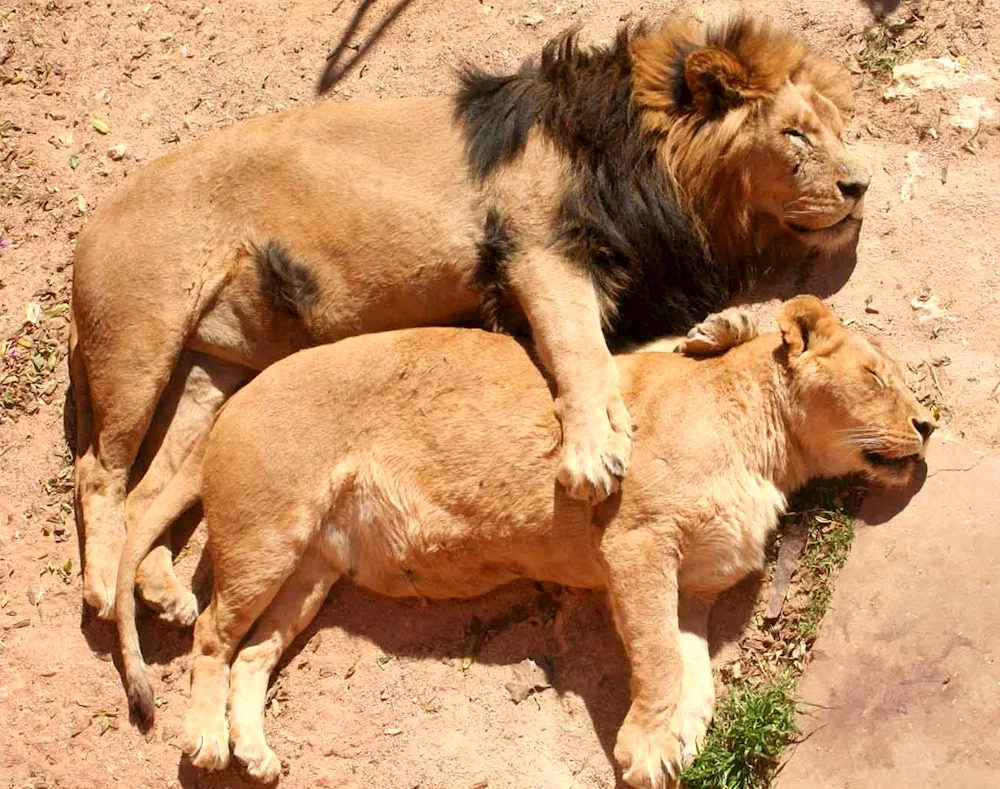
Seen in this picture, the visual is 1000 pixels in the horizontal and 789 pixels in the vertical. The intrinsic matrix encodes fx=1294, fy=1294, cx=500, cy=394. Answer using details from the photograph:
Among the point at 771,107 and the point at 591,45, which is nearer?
the point at 771,107

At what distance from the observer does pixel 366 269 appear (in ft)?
19.2

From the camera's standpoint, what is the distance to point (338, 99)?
7.09 metres

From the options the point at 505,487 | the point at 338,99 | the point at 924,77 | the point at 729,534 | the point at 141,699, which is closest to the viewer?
the point at 729,534

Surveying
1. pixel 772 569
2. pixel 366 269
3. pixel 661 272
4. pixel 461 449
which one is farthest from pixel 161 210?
pixel 772 569

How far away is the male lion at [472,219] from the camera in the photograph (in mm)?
5707

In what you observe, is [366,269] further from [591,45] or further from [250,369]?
[591,45]

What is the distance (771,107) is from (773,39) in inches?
14.1

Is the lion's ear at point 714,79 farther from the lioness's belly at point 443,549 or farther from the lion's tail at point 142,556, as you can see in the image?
the lion's tail at point 142,556

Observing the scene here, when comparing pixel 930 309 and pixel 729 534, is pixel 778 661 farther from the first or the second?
pixel 930 309

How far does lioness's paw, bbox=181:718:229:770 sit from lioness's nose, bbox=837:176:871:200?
3.56 metres

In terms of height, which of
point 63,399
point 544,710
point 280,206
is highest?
point 280,206

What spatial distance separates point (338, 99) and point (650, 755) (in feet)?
12.9

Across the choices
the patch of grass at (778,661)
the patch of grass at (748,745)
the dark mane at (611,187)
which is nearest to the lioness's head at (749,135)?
the dark mane at (611,187)

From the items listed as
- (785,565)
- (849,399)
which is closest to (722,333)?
(849,399)
